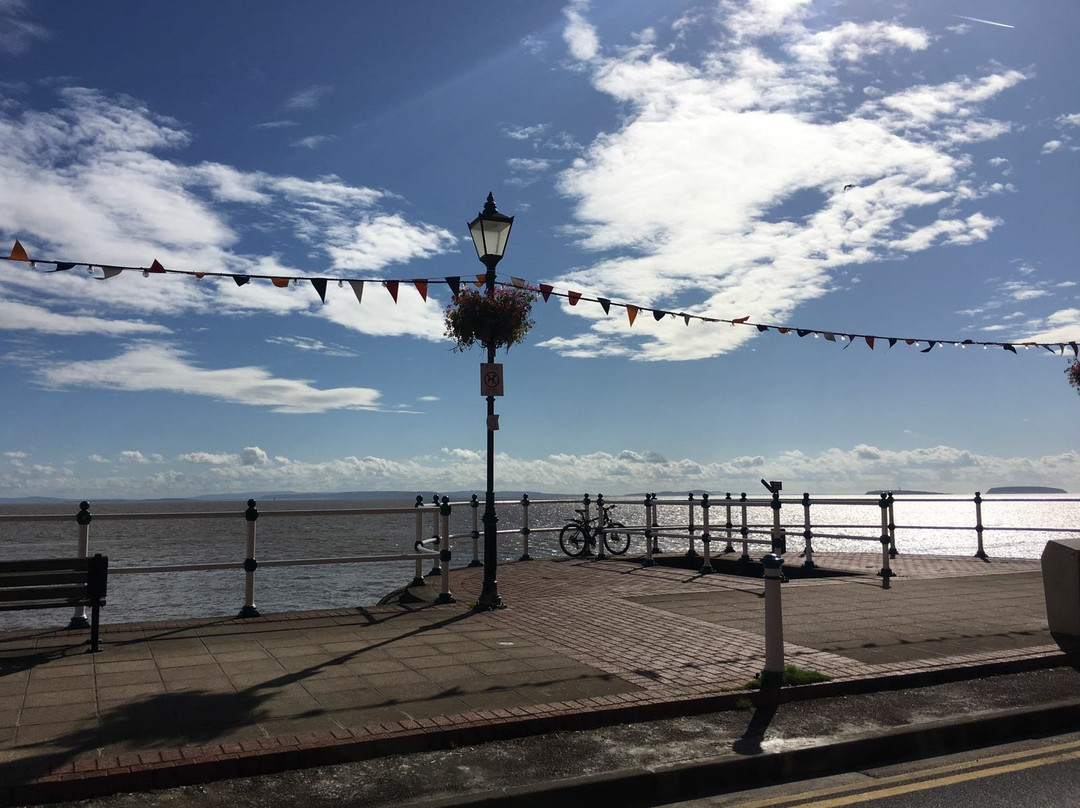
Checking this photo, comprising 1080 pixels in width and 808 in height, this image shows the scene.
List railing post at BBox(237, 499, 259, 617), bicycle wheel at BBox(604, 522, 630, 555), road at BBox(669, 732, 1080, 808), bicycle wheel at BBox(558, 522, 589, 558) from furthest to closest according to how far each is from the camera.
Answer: bicycle wheel at BBox(604, 522, 630, 555)
bicycle wheel at BBox(558, 522, 589, 558)
railing post at BBox(237, 499, 259, 617)
road at BBox(669, 732, 1080, 808)

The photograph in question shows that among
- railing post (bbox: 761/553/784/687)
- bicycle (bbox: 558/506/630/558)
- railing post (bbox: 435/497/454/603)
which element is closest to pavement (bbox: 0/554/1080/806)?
railing post (bbox: 761/553/784/687)

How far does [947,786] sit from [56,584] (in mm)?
7909

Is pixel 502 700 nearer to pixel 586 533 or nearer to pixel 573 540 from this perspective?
pixel 586 533

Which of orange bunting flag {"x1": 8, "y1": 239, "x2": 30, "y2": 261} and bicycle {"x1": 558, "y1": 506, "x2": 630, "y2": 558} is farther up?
orange bunting flag {"x1": 8, "y1": 239, "x2": 30, "y2": 261}

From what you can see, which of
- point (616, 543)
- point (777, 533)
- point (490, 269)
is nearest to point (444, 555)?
point (490, 269)

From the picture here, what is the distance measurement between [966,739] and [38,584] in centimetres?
826

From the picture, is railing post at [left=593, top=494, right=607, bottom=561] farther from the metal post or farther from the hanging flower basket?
the hanging flower basket

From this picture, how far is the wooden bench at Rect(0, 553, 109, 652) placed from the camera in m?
8.14

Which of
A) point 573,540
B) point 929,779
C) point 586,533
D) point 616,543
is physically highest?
point 586,533

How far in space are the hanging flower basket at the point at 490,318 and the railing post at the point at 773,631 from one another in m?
5.87

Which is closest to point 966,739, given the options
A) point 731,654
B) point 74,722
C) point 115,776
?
point 731,654

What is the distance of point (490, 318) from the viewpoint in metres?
11.9

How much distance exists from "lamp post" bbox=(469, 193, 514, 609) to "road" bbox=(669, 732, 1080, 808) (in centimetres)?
634

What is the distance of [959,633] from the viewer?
9367 millimetres
